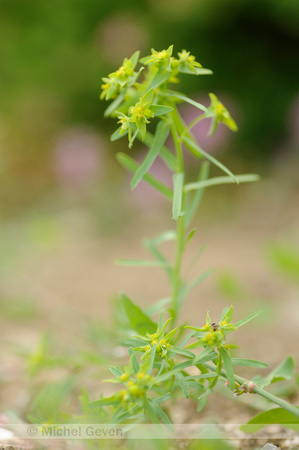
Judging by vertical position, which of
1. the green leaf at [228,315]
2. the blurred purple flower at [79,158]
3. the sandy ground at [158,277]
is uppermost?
the blurred purple flower at [79,158]

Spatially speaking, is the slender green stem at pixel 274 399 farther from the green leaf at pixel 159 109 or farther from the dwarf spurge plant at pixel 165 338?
the green leaf at pixel 159 109

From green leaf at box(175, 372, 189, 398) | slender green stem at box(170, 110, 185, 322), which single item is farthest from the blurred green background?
green leaf at box(175, 372, 189, 398)

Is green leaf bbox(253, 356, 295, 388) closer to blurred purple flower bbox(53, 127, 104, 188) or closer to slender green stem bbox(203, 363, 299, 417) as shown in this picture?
slender green stem bbox(203, 363, 299, 417)

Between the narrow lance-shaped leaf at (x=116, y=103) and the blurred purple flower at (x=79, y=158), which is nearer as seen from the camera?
the narrow lance-shaped leaf at (x=116, y=103)

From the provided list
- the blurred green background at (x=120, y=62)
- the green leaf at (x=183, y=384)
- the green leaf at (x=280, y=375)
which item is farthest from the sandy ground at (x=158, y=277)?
the blurred green background at (x=120, y=62)

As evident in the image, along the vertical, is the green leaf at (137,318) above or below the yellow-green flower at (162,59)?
below
